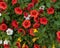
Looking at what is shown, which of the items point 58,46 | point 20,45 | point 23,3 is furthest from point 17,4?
point 58,46

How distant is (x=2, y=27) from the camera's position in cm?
313

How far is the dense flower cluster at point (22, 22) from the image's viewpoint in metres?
3.06

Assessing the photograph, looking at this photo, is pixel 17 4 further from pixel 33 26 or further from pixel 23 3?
pixel 33 26

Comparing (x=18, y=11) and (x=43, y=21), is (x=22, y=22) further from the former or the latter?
(x=43, y=21)

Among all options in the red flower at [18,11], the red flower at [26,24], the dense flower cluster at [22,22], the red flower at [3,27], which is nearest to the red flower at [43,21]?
the dense flower cluster at [22,22]

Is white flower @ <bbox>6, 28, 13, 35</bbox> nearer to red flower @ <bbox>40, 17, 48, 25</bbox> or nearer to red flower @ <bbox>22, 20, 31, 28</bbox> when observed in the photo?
red flower @ <bbox>22, 20, 31, 28</bbox>

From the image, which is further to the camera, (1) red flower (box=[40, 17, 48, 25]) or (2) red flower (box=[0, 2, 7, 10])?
(2) red flower (box=[0, 2, 7, 10])

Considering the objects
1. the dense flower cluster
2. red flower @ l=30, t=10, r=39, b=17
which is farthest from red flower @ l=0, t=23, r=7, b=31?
red flower @ l=30, t=10, r=39, b=17

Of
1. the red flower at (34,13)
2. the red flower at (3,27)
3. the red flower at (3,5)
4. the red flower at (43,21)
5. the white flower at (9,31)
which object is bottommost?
the white flower at (9,31)

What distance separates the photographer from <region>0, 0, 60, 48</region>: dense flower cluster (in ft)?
10.0

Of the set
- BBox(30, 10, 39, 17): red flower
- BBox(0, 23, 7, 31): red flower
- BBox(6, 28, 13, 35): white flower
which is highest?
BBox(30, 10, 39, 17): red flower

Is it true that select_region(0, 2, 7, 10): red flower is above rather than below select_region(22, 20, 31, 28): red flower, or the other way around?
above

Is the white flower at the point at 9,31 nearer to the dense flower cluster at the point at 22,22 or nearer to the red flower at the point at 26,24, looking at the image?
the dense flower cluster at the point at 22,22

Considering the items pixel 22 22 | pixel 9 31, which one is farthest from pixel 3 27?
pixel 22 22
